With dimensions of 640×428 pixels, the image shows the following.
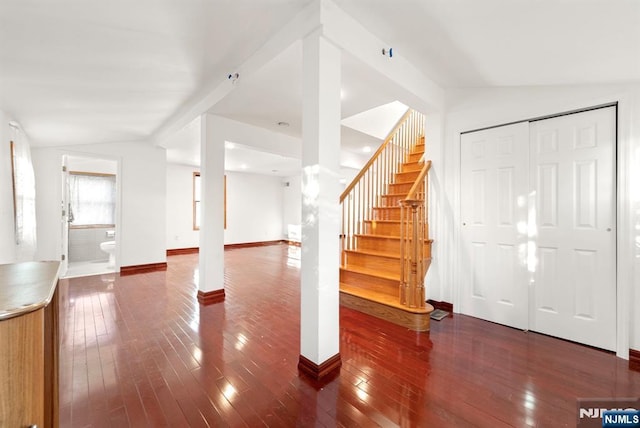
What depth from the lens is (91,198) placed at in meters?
6.27

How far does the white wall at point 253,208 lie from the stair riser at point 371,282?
563 cm

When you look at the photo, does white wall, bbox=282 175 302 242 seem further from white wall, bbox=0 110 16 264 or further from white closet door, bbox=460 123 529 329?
white wall, bbox=0 110 16 264

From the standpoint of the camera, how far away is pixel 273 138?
4.23m

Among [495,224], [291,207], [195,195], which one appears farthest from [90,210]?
[495,224]

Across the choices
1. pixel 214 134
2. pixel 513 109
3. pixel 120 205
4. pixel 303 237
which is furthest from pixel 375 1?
pixel 120 205

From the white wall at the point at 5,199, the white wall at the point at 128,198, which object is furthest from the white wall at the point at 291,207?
the white wall at the point at 5,199

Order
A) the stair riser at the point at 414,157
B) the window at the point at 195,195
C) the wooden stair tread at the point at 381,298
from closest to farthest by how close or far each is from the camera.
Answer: the wooden stair tread at the point at 381,298, the stair riser at the point at 414,157, the window at the point at 195,195

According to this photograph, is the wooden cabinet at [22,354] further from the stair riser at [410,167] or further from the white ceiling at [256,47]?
the stair riser at [410,167]

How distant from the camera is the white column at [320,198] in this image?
1.80 m

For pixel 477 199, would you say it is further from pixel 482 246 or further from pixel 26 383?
pixel 26 383

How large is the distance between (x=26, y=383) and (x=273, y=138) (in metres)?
3.87

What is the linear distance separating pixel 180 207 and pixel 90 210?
1911mm

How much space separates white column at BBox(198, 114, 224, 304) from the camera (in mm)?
3340

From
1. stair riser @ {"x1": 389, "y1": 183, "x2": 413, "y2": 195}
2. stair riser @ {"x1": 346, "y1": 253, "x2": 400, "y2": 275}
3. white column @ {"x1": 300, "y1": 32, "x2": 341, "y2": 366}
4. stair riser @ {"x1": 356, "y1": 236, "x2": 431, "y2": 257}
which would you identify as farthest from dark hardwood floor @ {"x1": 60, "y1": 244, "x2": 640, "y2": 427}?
stair riser @ {"x1": 389, "y1": 183, "x2": 413, "y2": 195}
